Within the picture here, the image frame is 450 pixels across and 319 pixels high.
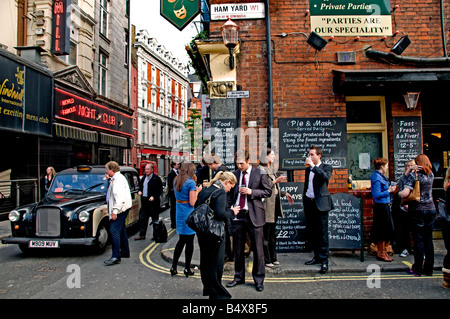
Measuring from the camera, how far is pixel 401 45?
23.0 feet

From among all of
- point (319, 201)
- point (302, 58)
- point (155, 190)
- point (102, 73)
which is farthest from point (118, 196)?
point (102, 73)

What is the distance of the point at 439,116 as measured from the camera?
7543mm

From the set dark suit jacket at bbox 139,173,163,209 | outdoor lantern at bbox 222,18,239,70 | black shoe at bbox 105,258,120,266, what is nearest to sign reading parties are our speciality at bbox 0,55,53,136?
dark suit jacket at bbox 139,173,163,209

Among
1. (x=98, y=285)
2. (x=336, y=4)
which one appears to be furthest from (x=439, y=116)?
(x=98, y=285)

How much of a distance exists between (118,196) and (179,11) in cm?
493

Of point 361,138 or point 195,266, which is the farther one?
point 361,138

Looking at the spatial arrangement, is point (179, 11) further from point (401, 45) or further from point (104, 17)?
point (104, 17)

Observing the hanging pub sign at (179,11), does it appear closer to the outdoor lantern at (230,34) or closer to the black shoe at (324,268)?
the outdoor lantern at (230,34)

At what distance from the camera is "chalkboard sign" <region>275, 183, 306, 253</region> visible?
6184 millimetres

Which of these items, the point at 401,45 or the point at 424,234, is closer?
the point at 424,234

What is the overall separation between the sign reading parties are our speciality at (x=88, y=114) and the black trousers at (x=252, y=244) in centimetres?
1241
